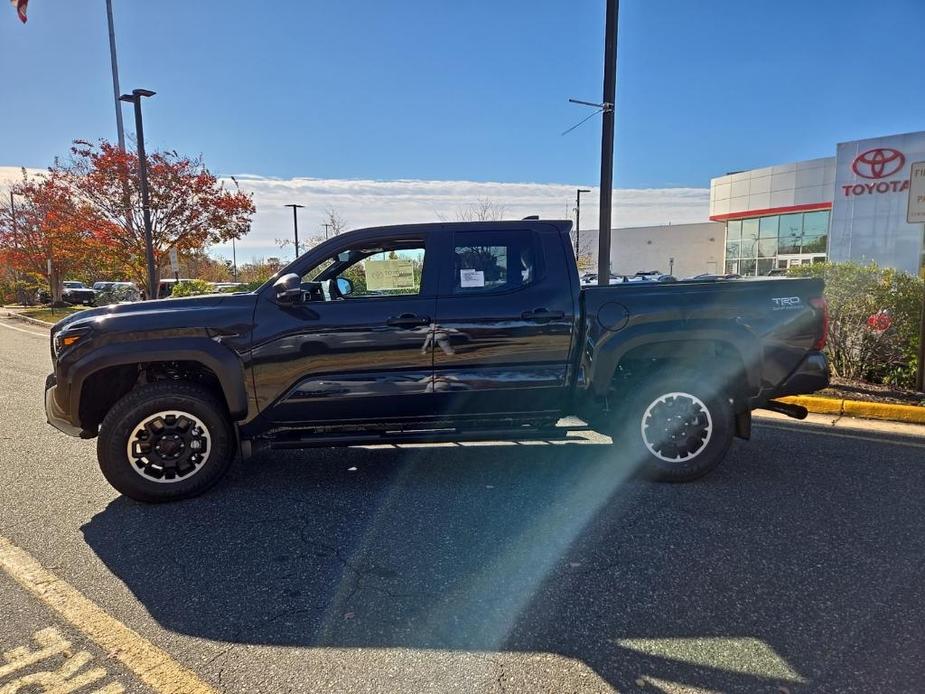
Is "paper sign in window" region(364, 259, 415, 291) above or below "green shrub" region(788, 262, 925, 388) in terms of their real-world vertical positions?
above

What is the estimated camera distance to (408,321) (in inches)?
169

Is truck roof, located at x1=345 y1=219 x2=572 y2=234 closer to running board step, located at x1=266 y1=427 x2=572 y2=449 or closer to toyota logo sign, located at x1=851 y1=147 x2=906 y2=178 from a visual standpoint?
running board step, located at x1=266 y1=427 x2=572 y2=449

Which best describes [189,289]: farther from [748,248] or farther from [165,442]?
[748,248]

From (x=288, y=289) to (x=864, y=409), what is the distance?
6051 mm

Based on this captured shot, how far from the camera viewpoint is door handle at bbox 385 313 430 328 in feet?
14.0

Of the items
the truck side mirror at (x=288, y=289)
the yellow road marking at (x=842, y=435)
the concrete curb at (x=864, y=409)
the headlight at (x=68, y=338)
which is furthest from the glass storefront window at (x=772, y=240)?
the headlight at (x=68, y=338)

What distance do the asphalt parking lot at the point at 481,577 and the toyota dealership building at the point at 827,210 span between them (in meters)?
14.1

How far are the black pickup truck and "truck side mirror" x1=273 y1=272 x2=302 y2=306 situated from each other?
2cm

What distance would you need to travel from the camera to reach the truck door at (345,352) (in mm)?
4238

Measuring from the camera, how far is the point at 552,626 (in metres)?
2.79

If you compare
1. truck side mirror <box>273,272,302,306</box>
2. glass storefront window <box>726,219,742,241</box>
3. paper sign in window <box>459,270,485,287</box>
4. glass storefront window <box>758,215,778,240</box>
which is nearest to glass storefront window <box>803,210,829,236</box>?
glass storefront window <box>758,215,778,240</box>

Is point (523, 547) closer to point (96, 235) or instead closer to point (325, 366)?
point (325, 366)

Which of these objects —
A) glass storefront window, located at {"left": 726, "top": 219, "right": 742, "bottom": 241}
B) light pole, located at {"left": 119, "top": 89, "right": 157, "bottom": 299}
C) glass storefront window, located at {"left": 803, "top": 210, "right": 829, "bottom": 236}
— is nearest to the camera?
light pole, located at {"left": 119, "top": 89, "right": 157, "bottom": 299}

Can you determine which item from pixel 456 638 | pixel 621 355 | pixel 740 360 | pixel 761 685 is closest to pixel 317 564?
pixel 456 638
